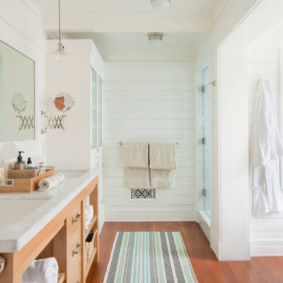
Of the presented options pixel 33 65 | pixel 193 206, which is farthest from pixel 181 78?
pixel 33 65

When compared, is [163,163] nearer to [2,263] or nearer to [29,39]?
[29,39]

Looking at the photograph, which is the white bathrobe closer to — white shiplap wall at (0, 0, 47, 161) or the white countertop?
the white countertop

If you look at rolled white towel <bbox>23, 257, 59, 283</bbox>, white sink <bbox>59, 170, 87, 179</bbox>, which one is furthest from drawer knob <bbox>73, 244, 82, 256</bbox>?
white sink <bbox>59, 170, 87, 179</bbox>

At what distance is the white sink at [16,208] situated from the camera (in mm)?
1353

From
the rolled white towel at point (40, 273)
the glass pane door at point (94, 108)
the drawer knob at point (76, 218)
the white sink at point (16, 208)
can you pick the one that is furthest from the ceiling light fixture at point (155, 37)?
the rolled white towel at point (40, 273)

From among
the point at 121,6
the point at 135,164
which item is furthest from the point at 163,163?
the point at 121,6

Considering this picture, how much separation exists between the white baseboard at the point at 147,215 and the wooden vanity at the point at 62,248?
140cm

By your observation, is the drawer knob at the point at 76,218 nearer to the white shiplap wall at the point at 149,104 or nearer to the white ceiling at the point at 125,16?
the white ceiling at the point at 125,16

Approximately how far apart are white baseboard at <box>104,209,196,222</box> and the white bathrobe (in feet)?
4.06

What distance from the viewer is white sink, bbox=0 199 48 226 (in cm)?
135

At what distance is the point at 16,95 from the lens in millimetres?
1953

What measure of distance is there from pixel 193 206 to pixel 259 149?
4.98 ft

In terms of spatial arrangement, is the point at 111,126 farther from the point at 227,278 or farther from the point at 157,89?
the point at 227,278

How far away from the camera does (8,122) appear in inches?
72.5
